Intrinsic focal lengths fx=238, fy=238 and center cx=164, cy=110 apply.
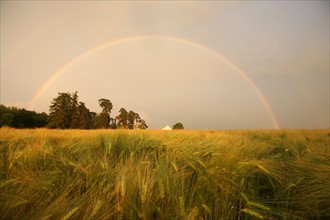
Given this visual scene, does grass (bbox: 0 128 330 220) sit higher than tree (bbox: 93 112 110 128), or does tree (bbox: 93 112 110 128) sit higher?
tree (bbox: 93 112 110 128)

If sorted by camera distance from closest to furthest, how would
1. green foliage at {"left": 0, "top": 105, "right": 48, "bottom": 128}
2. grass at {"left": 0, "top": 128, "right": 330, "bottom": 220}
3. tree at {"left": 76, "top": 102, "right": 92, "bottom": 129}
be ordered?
grass at {"left": 0, "top": 128, "right": 330, "bottom": 220} < green foliage at {"left": 0, "top": 105, "right": 48, "bottom": 128} < tree at {"left": 76, "top": 102, "right": 92, "bottom": 129}

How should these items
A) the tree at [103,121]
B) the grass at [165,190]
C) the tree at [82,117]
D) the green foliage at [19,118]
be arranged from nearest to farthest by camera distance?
the grass at [165,190] → the tree at [103,121] → the green foliage at [19,118] → the tree at [82,117]

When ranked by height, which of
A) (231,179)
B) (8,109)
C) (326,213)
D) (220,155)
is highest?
(8,109)

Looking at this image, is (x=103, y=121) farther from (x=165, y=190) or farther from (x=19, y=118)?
(x=19, y=118)

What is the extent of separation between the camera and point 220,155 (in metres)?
1.96

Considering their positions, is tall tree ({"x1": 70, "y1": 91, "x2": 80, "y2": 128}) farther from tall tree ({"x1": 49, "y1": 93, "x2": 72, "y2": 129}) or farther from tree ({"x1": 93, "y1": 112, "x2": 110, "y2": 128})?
tree ({"x1": 93, "y1": 112, "x2": 110, "y2": 128})

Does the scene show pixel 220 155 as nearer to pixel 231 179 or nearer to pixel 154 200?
pixel 231 179

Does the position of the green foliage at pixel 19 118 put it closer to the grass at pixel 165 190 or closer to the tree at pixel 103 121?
the tree at pixel 103 121

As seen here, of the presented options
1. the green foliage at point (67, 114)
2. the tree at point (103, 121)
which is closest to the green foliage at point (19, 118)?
the green foliage at point (67, 114)

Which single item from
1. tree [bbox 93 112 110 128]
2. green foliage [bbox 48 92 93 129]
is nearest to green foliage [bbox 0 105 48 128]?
green foliage [bbox 48 92 93 129]

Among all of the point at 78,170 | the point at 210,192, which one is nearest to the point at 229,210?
the point at 210,192

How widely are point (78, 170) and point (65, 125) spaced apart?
54.6m

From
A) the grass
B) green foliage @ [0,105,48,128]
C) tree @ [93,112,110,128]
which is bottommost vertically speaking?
the grass

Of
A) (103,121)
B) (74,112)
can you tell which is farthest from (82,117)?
(103,121)
